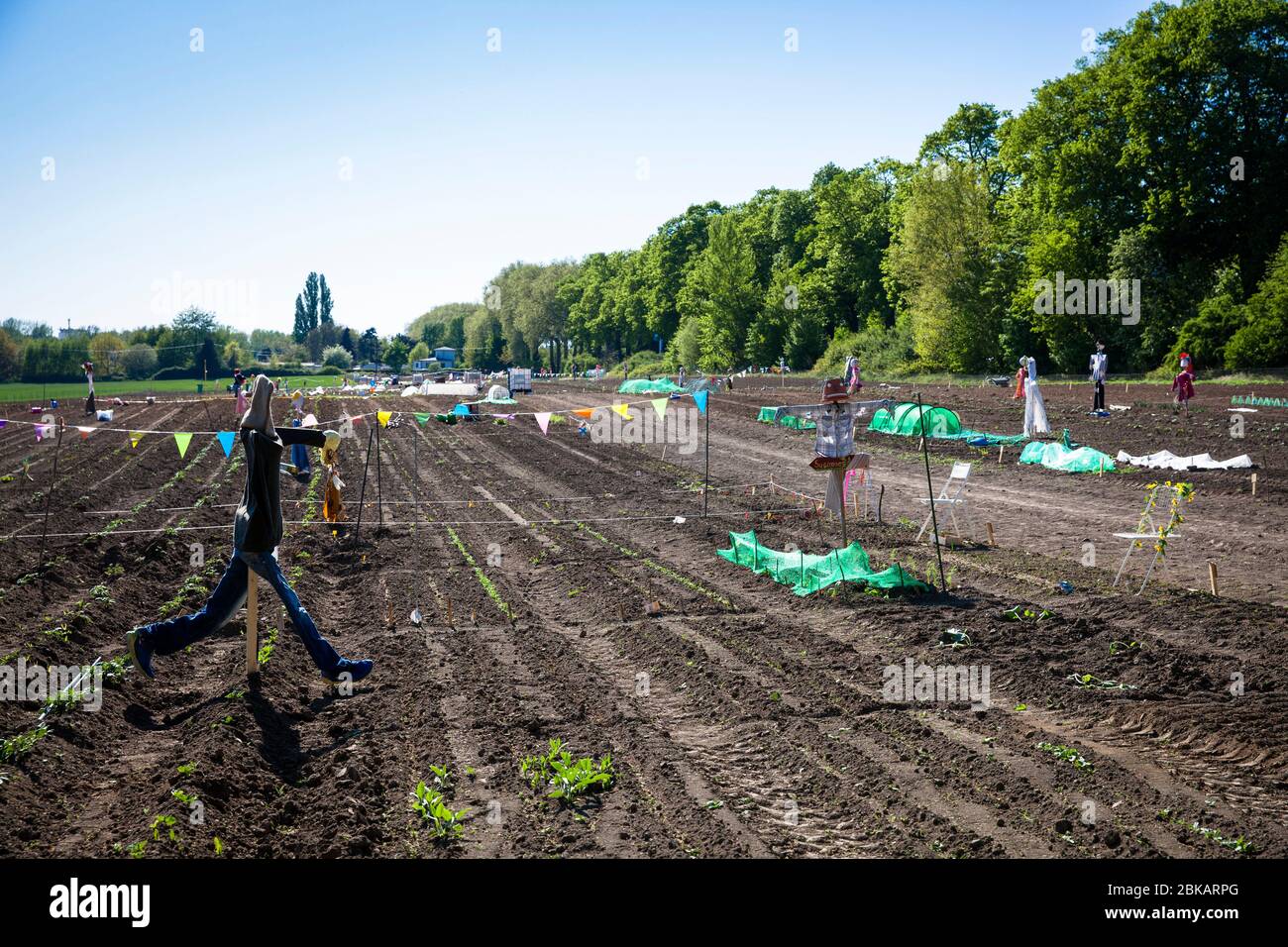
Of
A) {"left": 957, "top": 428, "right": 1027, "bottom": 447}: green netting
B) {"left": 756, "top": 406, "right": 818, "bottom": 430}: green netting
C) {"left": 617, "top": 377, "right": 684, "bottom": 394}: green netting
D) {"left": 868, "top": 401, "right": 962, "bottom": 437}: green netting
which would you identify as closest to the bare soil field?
{"left": 957, "top": 428, "right": 1027, "bottom": 447}: green netting

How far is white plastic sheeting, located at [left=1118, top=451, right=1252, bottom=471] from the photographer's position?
69.9ft

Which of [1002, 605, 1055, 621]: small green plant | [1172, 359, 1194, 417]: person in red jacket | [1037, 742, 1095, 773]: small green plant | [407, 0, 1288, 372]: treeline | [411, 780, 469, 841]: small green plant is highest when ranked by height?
[407, 0, 1288, 372]: treeline

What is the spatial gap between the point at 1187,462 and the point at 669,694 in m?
17.6

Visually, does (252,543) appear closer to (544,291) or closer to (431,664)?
(431,664)

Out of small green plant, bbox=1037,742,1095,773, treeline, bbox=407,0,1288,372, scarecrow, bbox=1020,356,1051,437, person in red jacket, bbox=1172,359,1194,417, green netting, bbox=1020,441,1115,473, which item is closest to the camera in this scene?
small green plant, bbox=1037,742,1095,773

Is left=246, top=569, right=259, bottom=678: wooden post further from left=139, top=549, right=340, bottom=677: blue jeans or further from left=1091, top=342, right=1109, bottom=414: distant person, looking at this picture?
left=1091, top=342, right=1109, bottom=414: distant person

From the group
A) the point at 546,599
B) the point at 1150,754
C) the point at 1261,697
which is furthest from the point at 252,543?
the point at 1261,697

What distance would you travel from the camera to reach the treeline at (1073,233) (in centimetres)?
4369

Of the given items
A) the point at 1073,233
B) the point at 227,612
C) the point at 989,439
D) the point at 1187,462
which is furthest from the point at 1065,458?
the point at 1073,233

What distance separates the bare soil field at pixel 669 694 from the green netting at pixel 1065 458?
3085 millimetres

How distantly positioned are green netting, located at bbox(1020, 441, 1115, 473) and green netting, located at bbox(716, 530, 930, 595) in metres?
11.3

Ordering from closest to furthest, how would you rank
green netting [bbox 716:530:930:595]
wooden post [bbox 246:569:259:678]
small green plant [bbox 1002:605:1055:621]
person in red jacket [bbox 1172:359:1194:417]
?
wooden post [bbox 246:569:259:678]
small green plant [bbox 1002:605:1055:621]
green netting [bbox 716:530:930:595]
person in red jacket [bbox 1172:359:1194:417]

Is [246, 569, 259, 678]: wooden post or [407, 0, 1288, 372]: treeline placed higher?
[407, 0, 1288, 372]: treeline

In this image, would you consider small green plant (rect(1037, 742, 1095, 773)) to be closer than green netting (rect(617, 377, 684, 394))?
Yes
